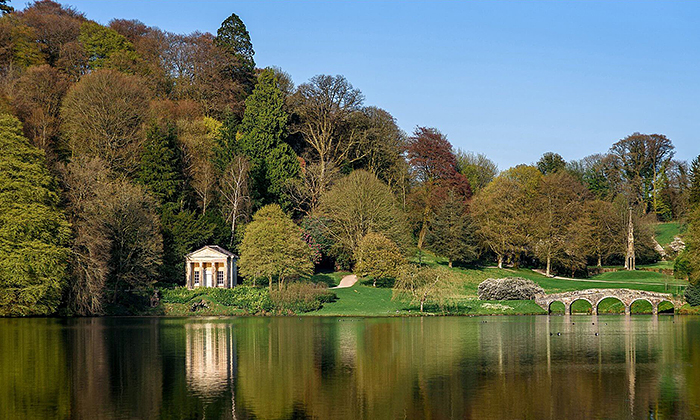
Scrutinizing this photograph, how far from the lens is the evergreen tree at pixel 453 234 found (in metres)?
90.2

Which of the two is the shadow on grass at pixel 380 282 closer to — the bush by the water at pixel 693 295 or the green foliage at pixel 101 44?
the bush by the water at pixel 693 295

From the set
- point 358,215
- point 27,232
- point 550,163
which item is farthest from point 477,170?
point 27,232

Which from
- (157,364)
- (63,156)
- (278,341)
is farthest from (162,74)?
(157,364)

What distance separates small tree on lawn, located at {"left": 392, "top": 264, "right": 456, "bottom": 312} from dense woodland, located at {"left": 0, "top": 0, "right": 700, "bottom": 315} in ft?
28.6

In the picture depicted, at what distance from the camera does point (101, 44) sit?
101438 mm

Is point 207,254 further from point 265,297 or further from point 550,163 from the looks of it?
point 550,163

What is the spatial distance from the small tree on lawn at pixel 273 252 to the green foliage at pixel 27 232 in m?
17.7

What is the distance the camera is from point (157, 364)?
34562 millimetres

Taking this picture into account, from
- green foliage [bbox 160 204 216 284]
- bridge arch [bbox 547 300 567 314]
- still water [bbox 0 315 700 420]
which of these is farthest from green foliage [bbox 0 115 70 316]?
bridge arch [bbox 547 300 567 314]

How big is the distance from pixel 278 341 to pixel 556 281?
48.9 meters

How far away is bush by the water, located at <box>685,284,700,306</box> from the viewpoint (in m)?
68.3

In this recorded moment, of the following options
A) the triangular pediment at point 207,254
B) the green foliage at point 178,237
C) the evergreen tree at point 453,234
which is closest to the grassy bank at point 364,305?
the triangular pediment at point 207,254

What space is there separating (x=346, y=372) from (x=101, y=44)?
8134 cm

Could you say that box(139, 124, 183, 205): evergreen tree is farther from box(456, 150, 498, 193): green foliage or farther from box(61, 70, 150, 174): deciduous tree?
box(456, 150, 498, 193): green foliage
